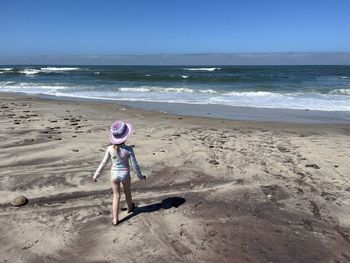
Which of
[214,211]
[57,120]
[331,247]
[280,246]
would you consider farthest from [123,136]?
[57,120]

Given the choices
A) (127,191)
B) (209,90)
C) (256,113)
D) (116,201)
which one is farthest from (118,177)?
(209,90)

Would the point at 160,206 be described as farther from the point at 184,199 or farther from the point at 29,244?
the point at 29,244

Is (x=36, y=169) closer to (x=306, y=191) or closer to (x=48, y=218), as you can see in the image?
(x=48, y=218)

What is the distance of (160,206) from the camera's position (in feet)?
18.3

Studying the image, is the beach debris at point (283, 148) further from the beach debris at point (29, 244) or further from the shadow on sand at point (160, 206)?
the beach debris at point (29, 244)

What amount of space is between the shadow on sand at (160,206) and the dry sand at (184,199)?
1 centimetres

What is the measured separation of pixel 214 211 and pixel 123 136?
147cm

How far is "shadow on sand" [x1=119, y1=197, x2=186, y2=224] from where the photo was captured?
5.35 metres

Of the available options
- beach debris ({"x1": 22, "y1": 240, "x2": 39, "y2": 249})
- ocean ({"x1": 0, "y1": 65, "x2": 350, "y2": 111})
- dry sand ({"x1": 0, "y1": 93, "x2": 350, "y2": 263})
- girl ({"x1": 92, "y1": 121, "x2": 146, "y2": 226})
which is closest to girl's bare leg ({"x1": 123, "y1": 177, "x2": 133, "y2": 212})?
girl ({"x1": 92, "y1": 121, "x2": 146, "y2": 226})

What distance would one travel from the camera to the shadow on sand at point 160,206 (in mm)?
5353

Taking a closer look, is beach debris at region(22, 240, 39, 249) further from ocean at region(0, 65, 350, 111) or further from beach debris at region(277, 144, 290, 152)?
ocean at region(0, 65, 350, 111)

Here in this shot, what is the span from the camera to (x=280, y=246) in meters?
4.59

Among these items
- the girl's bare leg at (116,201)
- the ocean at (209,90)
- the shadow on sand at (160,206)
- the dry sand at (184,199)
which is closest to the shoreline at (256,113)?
the ocean at (209,90)

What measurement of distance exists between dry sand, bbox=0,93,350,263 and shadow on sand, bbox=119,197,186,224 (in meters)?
0.01
